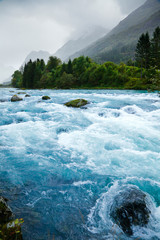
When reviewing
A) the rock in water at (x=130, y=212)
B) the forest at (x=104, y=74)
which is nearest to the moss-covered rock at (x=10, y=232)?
the rock in water at (x=130, y=212)

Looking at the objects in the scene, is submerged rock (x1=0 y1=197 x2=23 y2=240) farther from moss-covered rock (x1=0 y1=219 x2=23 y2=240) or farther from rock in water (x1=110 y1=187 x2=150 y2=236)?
rock in water (x1=110 y1=187 x2=150 y2=236)

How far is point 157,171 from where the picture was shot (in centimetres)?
562

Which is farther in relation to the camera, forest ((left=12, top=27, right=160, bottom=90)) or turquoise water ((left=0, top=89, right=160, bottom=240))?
forest ((left=12, top=27, right=160, bottom=90))

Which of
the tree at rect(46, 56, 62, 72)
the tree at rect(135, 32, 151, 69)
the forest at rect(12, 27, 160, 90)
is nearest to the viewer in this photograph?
the tree at rect(135, 32, 151, 69)

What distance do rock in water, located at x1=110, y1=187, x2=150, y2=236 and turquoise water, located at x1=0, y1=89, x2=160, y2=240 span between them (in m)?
0.13

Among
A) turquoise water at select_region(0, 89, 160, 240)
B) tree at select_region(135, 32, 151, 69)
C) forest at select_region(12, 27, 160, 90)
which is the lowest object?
turquoise water at select_region(0, 89, 160, 240)

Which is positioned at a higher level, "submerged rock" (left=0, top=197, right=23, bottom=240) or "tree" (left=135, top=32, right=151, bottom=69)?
"tree" (left=135, top=32, right=151, bottom=69)

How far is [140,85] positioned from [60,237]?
4868cm

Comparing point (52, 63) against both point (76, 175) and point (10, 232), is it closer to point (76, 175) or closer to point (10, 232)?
point (76, 175)

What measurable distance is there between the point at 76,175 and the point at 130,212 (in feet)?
7.81

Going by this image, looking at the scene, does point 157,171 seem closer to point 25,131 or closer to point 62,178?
point 62,178

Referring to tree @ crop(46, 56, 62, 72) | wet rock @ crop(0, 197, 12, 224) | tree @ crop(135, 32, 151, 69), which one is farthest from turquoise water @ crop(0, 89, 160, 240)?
tree @ crop(46, 56, 62, 72)

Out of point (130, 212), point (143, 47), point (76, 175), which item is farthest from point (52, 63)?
point (130, 212)

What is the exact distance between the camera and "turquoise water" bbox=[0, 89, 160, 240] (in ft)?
11.9
